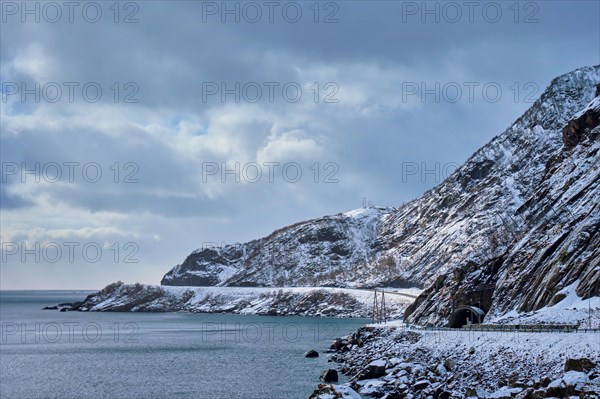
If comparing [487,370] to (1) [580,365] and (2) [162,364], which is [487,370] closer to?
(1) [580,365]

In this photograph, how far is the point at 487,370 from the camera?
55844mm

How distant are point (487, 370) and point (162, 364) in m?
54.5

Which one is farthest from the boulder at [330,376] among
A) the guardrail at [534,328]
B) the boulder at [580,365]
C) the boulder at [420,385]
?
the boulder at [580,365]

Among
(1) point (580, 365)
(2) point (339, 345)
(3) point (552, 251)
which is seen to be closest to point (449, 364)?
(1) point (580, 365)

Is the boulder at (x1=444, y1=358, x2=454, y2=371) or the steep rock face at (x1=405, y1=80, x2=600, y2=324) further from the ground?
the steep rock face at (x1=405, y1=80, x2=600, y2=324)

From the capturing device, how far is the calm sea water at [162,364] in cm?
7060

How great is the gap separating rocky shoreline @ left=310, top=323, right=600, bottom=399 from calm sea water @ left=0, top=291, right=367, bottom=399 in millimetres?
9704

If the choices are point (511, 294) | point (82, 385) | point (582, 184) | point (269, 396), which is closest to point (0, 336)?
point (82, 385)

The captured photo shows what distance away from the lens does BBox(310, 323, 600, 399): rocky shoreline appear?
44.1m

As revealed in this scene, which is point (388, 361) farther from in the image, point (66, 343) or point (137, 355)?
point (66, 343)

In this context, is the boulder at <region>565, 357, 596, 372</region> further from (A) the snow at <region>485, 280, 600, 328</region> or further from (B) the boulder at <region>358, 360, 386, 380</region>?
(B) the boulder at <region>358, 360, 386, 380</region>

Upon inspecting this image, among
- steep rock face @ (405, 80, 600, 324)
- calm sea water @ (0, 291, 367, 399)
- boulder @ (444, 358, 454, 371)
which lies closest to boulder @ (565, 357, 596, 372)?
boulder @ (444, 358, 454, 371)

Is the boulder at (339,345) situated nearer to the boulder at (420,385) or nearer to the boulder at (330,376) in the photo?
the boulder at (330,376)

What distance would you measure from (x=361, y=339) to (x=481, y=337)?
38.3 metres
